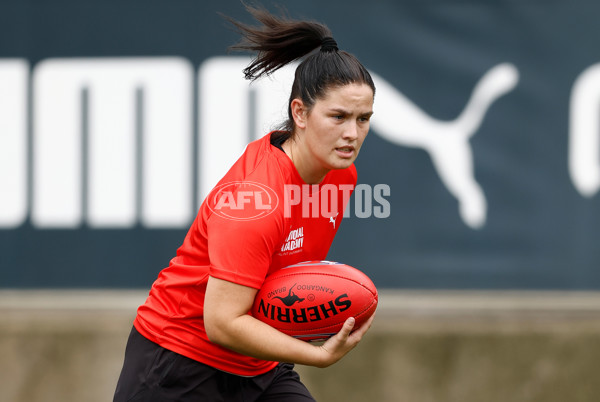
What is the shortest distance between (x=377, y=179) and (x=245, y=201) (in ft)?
8.23

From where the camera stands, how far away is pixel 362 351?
4.79 m

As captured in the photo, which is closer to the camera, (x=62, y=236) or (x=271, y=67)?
(x=271, y=67)

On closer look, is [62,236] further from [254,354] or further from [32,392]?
[254,354]

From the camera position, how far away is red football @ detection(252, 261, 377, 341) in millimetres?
2660

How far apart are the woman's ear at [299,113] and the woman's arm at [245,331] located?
61cm

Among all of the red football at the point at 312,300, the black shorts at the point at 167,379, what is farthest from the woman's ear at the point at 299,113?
the black shorts at the point at 167,379

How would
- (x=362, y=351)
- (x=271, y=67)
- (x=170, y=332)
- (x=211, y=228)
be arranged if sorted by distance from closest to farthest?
(x=211, y=228) < (x=170, y=332) < (x=271, y=67) < (x=362, y=351)

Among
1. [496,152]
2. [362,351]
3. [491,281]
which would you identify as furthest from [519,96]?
[362,351]

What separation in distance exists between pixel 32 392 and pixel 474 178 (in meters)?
3.10

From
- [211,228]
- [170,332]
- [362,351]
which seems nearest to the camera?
[211,228]

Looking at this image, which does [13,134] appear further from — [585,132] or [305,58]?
[585,132]

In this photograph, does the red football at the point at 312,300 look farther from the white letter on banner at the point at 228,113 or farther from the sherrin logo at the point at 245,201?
the white letter on banner at the point at 228,113

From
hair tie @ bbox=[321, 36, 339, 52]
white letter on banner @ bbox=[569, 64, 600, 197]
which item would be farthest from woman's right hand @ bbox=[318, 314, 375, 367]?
white letter on banner @ bbox=[569, 64, 600, 197]

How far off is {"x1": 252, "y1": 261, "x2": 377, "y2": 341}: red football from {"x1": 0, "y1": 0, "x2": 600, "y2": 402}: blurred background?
208 cm
